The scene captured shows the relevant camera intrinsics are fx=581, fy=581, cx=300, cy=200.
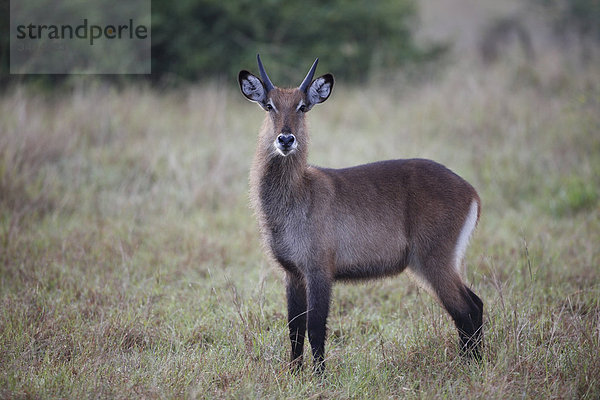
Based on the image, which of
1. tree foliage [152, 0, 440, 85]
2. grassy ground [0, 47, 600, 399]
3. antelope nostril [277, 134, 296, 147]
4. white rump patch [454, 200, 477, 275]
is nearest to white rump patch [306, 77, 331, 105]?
antelope nostril [277, 134, 296, 147]

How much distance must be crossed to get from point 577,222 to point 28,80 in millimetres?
8246

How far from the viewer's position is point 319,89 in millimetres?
3812

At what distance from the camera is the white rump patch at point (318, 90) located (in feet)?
12.3

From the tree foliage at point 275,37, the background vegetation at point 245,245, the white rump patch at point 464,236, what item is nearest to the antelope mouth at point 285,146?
the background vegetation at point 245,245

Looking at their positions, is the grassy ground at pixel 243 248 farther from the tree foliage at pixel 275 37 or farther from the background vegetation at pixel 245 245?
the tree foliage at pixel 275 37

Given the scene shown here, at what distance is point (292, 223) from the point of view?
3498 mm

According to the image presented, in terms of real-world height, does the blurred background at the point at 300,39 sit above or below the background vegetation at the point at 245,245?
above

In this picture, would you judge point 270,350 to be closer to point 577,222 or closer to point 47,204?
point 47,204

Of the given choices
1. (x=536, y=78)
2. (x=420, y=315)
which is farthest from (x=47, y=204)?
(x=536, y=78)

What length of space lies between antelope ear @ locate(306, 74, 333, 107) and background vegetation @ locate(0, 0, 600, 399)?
135cm

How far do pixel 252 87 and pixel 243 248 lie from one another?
205cm

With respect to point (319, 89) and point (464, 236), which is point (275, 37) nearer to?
point (319, 89)

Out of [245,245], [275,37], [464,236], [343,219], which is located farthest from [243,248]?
[275,37]
